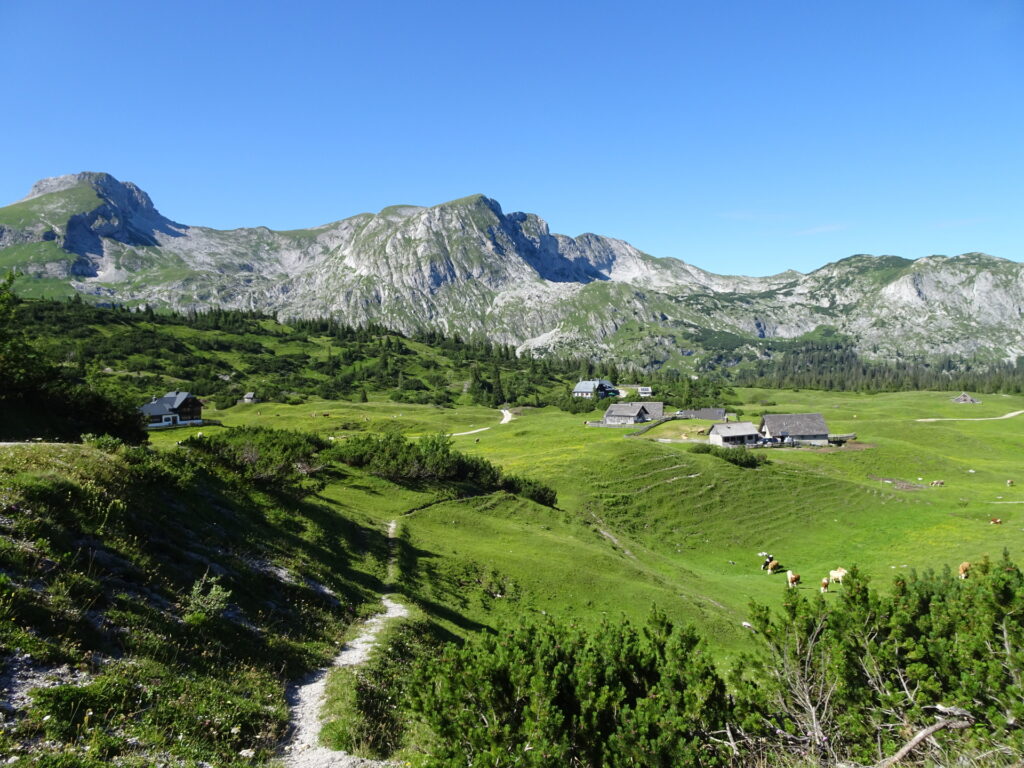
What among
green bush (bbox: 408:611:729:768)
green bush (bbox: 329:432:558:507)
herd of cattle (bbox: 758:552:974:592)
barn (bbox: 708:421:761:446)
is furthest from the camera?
barn (bbox: 708:421:761:446)

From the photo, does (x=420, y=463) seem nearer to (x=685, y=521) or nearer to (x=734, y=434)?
(x=685, y=521)

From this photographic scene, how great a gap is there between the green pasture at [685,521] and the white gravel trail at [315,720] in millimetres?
7027

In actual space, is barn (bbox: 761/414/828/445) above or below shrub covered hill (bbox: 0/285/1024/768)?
below

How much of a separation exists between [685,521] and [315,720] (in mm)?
59557

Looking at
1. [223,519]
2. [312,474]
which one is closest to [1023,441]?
[312,474]

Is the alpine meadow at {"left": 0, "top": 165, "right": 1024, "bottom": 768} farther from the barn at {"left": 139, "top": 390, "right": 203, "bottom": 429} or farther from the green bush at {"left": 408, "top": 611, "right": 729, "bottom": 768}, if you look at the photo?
the barn at {"left": 139, "top": 390, "right": 203, "bottom": 429}

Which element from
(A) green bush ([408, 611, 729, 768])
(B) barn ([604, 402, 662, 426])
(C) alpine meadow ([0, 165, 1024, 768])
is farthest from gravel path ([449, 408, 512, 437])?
(A) green bush ([408, 611, 729, 768])

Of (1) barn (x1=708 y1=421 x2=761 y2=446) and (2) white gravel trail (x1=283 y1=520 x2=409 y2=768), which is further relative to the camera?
(1) barn (x1=708 y1=421 x2=761 y2=446)

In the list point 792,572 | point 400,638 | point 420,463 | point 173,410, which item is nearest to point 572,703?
point 400,638

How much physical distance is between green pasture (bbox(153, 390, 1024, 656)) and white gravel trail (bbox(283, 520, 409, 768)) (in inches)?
277

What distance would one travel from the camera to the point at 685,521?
6569cm

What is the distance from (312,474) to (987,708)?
145 feet

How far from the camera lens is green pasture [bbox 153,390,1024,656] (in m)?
33.9

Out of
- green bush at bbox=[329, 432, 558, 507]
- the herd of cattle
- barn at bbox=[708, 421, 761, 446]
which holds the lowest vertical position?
the herd of cattle
